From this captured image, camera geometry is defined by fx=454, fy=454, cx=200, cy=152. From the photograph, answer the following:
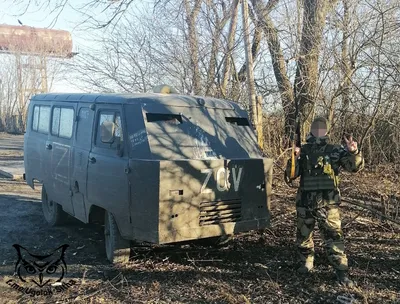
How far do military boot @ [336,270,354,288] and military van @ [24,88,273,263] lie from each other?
1.24 m

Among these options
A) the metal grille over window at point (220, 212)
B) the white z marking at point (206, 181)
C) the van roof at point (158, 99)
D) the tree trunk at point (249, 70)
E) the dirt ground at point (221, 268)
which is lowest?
the dirt ground at point (221, 268)

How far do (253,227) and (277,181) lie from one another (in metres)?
4.47

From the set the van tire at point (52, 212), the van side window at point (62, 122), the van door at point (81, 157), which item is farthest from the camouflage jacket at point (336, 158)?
the van tire at point (52, 212)

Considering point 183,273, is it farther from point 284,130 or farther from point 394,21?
point 284,130

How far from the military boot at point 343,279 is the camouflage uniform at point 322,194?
0.16 ft

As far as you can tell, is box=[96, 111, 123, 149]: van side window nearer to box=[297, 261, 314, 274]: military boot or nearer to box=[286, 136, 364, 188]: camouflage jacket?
box=[286, 136, 364, 188]: camouflage jacket

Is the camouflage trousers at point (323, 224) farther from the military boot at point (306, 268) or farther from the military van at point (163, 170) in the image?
the military van at point (163, 170)

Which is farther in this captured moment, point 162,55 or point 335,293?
point 162,55

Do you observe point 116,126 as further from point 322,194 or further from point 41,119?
point 41,119

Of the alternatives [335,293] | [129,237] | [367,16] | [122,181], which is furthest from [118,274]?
[367,16]

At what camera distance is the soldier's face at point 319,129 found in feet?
16.0

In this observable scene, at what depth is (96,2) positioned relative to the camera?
11.3m

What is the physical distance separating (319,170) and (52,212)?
15.4 feet

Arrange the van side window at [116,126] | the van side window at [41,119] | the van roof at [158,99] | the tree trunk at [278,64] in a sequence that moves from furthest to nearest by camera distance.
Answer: the tree trunk at [278,64]
the van side window at [41,119]
the van roof at [158,99]
the van side window at [116,126]
